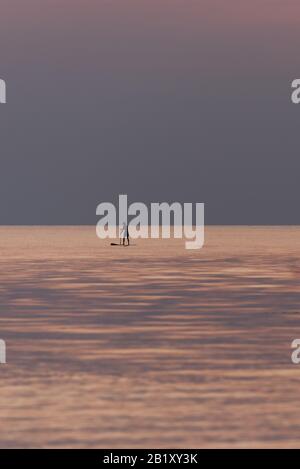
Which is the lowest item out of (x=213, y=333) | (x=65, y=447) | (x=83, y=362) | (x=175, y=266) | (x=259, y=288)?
(x=65, y=447)

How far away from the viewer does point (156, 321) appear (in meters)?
27.5

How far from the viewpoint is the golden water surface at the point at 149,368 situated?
47.1ft

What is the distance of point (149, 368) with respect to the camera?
19.4 m

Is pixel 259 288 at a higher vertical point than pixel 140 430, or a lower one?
higher

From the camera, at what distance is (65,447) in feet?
44.3

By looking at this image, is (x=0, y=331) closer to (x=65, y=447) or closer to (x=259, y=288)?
(x=65, y=447)

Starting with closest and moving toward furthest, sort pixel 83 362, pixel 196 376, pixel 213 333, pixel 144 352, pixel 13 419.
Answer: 1. pixel 13 419
2. pixel 196 376
3. pixel 83 362
4. pixel 144 352
5. pixel 213 333

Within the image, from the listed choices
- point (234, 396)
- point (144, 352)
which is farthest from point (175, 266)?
point (234, 396)

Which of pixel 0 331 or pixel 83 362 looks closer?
pixel 83 362

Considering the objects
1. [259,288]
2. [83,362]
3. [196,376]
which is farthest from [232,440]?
[259,288]

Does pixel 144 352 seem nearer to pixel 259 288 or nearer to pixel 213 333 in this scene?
pixel 213 333

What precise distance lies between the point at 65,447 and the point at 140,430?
1.15 m

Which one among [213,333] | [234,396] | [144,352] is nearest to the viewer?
[234,396]

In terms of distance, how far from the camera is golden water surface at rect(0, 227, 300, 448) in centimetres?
1437
